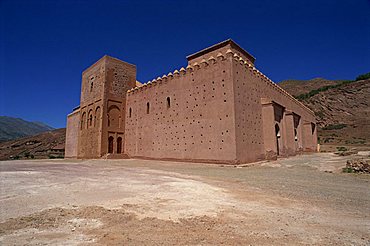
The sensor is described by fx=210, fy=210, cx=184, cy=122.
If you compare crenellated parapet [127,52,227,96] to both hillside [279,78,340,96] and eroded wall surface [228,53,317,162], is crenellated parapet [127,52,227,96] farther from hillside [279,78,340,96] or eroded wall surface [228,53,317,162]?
hillside [279,78,340,96]

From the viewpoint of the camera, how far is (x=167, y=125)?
17.5 meters

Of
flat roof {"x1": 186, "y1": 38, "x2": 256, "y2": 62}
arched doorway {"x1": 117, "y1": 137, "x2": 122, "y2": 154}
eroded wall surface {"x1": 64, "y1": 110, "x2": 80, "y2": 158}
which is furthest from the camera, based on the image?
eroded wall surface {"x1": 64, "y1": 110, "x2": 80, "y2": 158}

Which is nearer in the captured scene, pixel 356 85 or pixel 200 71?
pixel 200 71

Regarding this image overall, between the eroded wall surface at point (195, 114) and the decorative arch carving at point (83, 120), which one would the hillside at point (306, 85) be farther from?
the decorative arch carving at point (83, 120)

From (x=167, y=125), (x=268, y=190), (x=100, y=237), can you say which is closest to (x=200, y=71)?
(x=167, y=125)

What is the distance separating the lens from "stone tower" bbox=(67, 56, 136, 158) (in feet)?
73.5

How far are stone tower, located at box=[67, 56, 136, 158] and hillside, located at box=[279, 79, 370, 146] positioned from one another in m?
34.6

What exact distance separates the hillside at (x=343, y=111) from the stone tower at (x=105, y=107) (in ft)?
113

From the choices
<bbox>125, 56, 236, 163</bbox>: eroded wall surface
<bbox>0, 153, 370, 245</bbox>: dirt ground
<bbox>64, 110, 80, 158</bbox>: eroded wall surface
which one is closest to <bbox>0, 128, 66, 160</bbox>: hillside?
<bbox>64, 110, 80, 158</bbox>: eroded wall surface

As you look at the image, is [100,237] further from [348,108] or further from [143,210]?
[348,108]

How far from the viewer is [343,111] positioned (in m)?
47.9

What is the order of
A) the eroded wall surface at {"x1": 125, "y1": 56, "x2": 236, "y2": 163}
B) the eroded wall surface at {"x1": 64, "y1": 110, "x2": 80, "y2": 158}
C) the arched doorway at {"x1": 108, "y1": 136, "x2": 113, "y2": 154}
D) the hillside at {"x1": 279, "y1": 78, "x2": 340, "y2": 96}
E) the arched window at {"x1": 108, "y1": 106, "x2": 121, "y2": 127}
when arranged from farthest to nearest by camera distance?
1. the hillside at {"x1": 279, "y1": 78, "x2": 340, "y2": 96}
2. the eroded wall surface at {"x1": 64, "y1": 110, "x2": 80, "y2": 158}
3. the arched window at {"x1": 108, "y1": 106, "x2": 121, "y2": 127}
4. the arched doorway at {"x1": 108, "y1": 136, "x2": 113, "y2": 154}
5. the eroded wall surface at {"x1": 125, "y1": 56, "x2": 236, "y2": 163}

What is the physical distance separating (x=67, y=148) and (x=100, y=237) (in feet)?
104

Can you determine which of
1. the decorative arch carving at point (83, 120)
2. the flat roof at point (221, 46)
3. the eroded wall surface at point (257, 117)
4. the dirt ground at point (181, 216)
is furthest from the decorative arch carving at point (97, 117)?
the dirt ground at point (181, 216)
